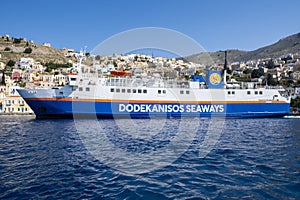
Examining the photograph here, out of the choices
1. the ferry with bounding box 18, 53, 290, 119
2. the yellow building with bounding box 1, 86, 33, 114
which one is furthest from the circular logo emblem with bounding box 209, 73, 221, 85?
the yellow building with bounding box 1, 86, 33, 114

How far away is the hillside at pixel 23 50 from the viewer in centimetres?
11900

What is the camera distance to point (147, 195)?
4457mm

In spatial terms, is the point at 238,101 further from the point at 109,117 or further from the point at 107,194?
the point at 107,194

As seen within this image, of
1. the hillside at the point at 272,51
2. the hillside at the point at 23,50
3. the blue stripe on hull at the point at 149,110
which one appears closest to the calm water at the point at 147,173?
the blue stripe on hull at the point at 149,110

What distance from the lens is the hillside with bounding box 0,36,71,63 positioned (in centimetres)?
11900

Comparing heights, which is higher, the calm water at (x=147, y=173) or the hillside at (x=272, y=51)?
the hillside at (x=272, y=51)

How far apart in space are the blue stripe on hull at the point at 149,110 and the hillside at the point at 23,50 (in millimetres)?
106630

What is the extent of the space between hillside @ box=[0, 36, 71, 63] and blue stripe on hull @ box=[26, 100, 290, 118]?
10663 cm

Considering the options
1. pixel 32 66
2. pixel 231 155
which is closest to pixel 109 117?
pixel 231 155

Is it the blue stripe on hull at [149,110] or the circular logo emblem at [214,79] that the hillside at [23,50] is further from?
the circular logo emblem at [214,79]

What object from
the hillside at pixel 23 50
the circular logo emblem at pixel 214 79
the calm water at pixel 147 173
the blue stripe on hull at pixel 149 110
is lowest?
the calm water at pixel 147 173

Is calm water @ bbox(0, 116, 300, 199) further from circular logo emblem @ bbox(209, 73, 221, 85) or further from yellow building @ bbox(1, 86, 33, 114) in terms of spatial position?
yellow building @ bbox(1, 86, 33, 114)

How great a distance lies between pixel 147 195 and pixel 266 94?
29.3 metres

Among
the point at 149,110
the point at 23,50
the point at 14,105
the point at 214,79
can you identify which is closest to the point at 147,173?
the point at 149,110
